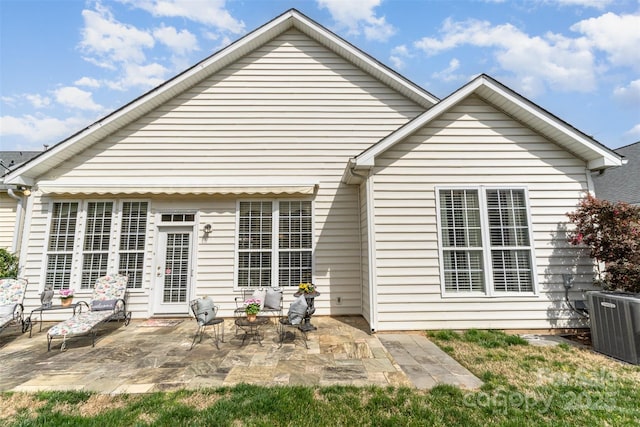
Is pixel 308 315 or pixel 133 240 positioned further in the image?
pixel 133 240

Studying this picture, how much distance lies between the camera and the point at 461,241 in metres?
5.91

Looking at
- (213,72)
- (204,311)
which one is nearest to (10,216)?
(213,72)

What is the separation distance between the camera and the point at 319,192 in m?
7.41

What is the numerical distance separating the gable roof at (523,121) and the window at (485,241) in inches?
55.8

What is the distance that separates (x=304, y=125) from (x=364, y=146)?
5.87ft

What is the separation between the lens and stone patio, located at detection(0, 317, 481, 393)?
3641 mm

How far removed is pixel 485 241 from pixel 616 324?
2264 mm

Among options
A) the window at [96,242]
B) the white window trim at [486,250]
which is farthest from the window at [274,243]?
the window at [96,242]

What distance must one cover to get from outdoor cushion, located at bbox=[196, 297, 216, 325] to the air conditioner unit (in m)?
6.97

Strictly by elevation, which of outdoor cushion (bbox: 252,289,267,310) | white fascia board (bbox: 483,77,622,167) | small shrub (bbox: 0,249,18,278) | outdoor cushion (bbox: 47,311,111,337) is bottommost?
outdoor cushion (bbox: 47,311,111,337)

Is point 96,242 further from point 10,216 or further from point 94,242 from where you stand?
point 10,216

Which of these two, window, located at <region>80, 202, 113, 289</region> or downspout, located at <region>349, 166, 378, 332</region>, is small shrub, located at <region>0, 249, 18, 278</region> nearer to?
window, located at <region>80, 202, 113, 289</region>

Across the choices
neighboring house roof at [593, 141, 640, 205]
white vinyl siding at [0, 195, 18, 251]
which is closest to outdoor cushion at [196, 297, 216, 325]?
white vinyl siding at [0, 195, 18, 251]

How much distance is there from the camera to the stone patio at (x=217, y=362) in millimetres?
3641
